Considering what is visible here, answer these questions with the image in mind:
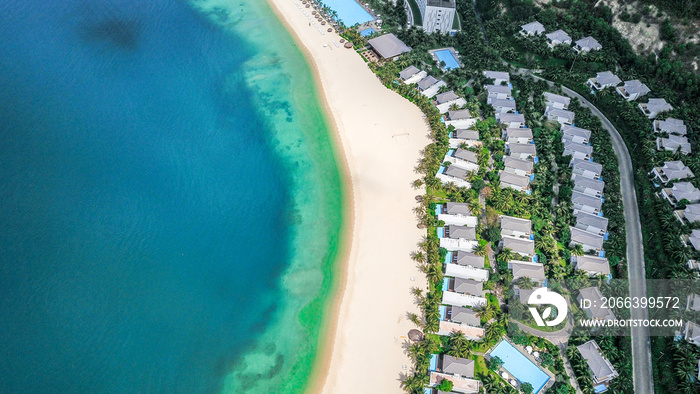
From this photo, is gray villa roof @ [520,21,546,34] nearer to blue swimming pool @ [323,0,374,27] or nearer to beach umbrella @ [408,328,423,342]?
blue swimming pool @ [323,0,374,27]

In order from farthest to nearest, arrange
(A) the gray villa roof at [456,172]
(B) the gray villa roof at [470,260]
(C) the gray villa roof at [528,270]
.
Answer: (A) the gray villa roof at [456,172], (B) the gray villa roof at [470,260], (C) the gray villa roof at [528,270]

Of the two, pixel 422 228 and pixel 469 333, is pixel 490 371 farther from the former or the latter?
pixel 422 228

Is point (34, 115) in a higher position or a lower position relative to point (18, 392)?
higher

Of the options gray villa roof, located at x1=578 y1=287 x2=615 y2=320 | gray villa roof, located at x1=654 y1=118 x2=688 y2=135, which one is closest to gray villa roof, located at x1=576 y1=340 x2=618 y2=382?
gray villa roof, located at x1=578 y1=287 x2=615 y2=320

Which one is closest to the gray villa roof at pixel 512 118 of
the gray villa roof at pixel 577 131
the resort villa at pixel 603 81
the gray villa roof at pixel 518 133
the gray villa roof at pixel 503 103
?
the gray villa roof at pixel 518 133

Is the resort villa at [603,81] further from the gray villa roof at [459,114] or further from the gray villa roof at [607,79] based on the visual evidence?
the gray villa roof at [459,114]

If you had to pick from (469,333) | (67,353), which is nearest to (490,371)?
(469,333)

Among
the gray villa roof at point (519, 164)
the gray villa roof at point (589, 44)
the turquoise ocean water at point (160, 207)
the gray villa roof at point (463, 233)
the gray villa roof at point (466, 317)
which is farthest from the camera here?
the gray villa roof at point (589, 44)
